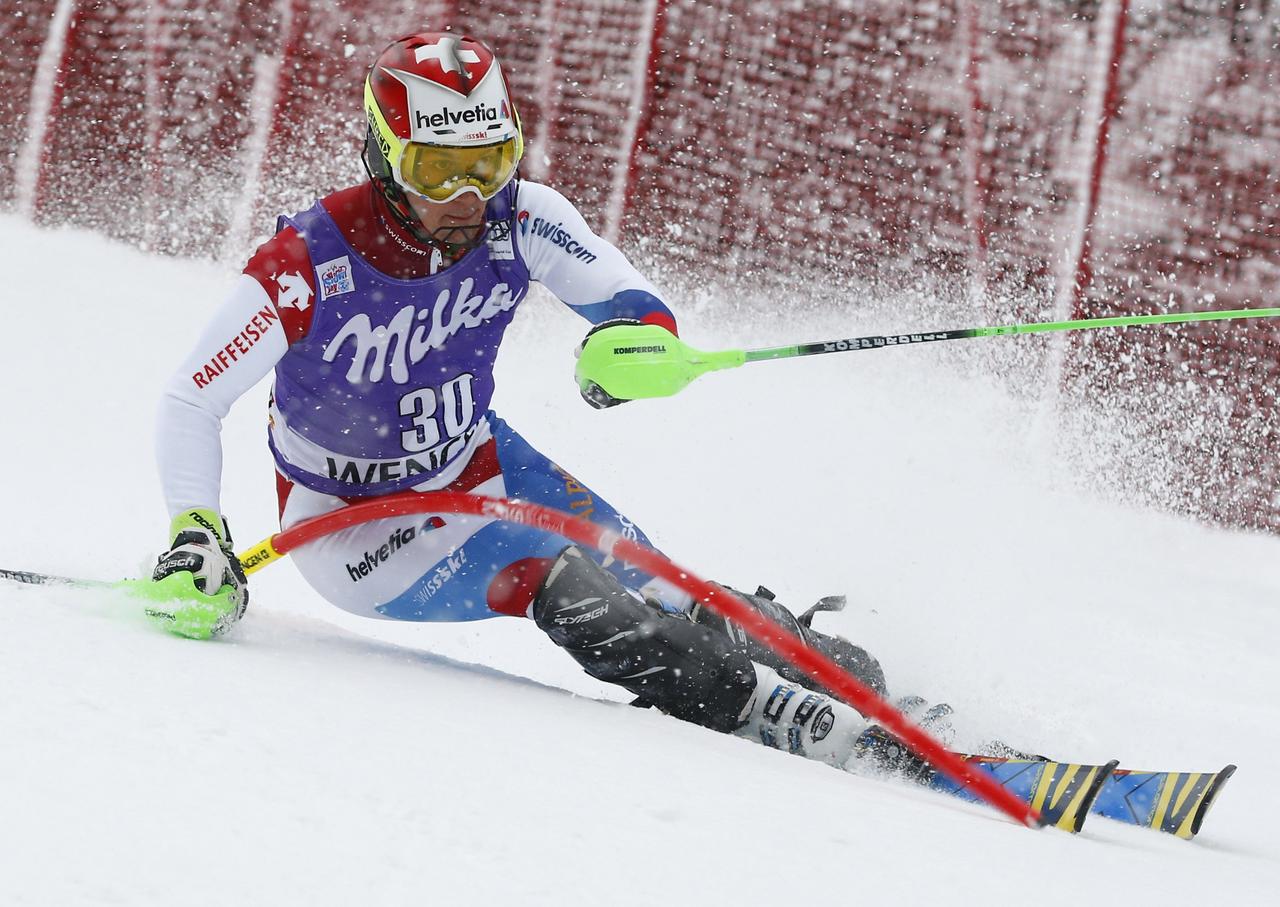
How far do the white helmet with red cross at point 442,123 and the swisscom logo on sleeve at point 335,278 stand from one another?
0.18m

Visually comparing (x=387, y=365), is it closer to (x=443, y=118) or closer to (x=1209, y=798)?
(x=443, y=118)

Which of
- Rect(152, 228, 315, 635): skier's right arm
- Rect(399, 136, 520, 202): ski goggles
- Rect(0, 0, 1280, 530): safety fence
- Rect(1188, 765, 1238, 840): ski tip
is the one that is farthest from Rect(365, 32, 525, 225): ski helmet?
Rect(0, 0, 1280, 530): safety fence

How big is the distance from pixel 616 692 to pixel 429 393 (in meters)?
1.30

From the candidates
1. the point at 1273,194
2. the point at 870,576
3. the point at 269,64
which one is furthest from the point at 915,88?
the point at 269,64

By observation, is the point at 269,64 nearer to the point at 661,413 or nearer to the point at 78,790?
the point at 661,413

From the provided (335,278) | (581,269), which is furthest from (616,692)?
(335,278)

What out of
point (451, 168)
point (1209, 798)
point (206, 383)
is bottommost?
point (1209, 798)

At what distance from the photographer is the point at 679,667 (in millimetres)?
2514

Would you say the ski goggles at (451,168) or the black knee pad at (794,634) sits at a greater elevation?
the ski goggles at (451,168)

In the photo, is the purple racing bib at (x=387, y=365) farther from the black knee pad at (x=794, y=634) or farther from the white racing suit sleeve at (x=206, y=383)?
the black knee pad at (x=794, y=634)

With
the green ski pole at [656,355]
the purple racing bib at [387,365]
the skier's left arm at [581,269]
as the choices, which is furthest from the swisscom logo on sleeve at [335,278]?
the green ski pole at [656,355]

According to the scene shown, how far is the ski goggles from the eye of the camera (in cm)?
246

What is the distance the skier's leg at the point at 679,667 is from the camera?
2.50m

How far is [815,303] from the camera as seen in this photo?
5.39 metres
